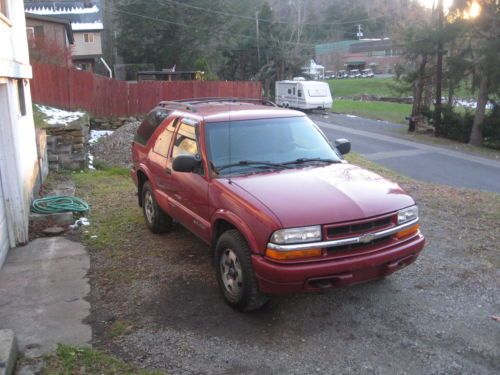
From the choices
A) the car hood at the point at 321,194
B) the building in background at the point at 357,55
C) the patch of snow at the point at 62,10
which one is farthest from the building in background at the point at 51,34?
the building in background at the point at 357,55

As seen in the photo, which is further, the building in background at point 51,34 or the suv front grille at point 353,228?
the building in background at point 51,34

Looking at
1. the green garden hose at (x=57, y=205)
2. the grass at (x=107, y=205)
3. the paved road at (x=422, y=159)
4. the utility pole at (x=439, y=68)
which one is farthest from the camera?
the utility pole at (x=439, y=68)

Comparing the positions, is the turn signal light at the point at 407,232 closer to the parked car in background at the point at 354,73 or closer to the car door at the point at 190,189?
the car door at the point at 190,189

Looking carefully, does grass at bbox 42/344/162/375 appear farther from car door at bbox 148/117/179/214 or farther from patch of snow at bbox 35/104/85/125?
patch of snow at bbox 35/104/85/125

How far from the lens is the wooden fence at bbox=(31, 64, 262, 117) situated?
17970mm

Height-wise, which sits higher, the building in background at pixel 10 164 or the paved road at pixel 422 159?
the building in background at pixel 10 164

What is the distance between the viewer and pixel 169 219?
6.49 meters

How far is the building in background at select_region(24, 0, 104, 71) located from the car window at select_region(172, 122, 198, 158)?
42.1 meters

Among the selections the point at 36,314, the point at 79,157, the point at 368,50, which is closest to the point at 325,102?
the point at 79,157

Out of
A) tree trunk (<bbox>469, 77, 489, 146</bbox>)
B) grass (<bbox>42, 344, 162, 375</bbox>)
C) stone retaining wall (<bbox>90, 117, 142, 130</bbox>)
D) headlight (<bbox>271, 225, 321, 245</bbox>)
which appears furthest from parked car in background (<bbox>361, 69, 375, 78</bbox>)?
grass (<bbox>42, 344, 162, 375</bbox>)

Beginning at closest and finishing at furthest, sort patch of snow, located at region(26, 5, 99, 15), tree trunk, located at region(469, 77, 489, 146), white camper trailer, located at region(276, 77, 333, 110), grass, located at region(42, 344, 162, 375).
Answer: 1. grass, located at region(42, 344, 162, 375)
2. tree trunk, located at region(469, 77, 489, 146)
3. white camper trailer, located at region(276, 77, 333, 110)
4. patch of snow, located at region(26, 5, 99, 15)

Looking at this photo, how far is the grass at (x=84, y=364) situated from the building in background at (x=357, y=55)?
74.9 m

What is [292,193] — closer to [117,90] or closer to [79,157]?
[79,157]

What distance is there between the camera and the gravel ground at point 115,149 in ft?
41.7
